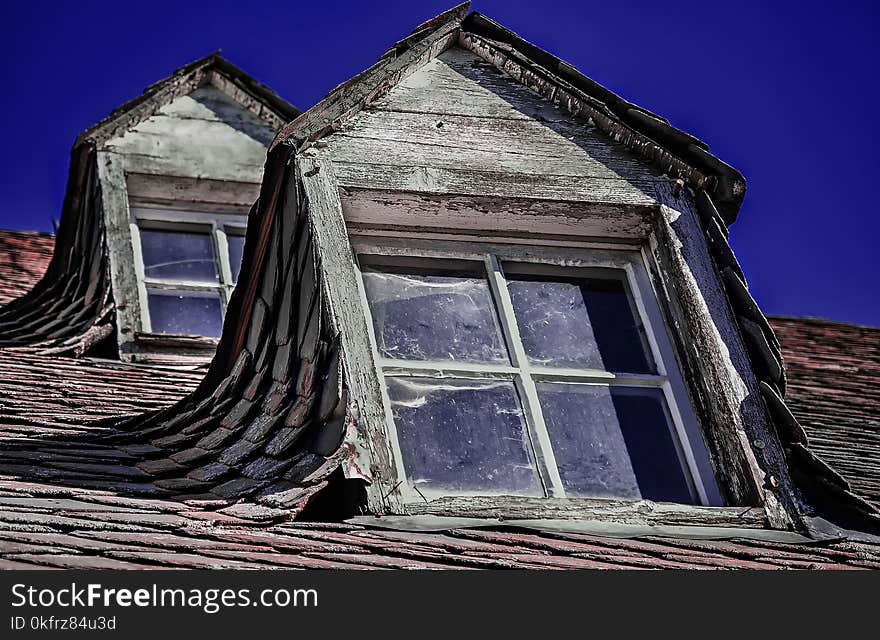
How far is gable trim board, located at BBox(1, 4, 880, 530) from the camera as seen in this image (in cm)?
305

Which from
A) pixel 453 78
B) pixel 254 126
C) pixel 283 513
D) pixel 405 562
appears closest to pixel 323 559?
pixel 405 562

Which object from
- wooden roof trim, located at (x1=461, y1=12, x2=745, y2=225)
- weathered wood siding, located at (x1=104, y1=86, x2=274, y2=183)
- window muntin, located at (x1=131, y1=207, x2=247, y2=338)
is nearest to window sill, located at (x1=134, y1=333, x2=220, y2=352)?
window muntin, located at (x1=131, y1=207, x2=247, y2=338)

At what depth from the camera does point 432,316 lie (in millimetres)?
3314

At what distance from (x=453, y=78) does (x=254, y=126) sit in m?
2.75

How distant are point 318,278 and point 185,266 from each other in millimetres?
2772

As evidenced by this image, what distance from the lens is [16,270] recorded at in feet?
22.8

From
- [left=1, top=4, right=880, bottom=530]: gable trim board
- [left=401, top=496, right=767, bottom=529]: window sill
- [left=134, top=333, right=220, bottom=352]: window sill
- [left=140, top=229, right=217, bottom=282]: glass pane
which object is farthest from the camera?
[left=140, top=229, right=217, bottom=282]: glass pane

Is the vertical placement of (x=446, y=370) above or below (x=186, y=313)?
below

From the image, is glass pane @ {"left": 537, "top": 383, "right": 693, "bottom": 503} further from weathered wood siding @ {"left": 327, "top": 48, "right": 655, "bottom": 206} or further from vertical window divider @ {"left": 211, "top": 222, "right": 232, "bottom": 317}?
vertical window divider @ {"left": 211, "top": 222, "right": 232, "bottom": 317}

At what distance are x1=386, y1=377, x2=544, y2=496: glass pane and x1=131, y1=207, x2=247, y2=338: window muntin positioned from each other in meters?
2.46

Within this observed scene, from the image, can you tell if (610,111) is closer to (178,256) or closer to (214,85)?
(178,256)

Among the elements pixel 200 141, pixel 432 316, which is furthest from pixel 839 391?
pixel 200 141

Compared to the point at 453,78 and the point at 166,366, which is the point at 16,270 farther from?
the point at 453,78

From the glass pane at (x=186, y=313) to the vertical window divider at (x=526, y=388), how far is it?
7.42 feet
